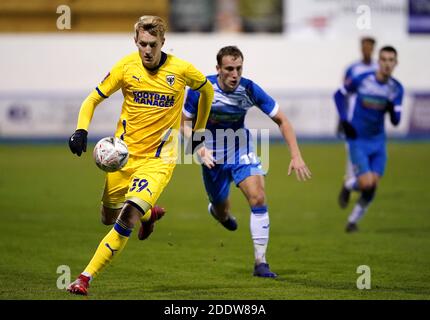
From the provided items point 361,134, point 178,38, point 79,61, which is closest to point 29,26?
point 79,61

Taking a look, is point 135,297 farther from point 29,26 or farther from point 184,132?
point 29,26

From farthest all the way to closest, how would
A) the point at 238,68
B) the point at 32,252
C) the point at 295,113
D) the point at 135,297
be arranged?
the point at 295,113
the point at 32,252
the point at 238,68
the point at 135,297

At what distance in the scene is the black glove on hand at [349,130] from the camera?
13.3 meters

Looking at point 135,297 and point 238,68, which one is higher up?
point 238,68

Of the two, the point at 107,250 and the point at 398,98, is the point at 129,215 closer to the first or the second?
the point at 107,250

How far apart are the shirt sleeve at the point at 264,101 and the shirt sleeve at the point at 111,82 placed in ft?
5.27

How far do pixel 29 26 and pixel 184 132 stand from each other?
23.6 m

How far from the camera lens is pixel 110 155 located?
7.99m

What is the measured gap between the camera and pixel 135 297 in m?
7.94

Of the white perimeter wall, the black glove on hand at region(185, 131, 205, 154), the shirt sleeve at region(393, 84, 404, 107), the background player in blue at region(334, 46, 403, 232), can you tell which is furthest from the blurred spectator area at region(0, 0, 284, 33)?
the black glove on hand at region(185, 131, 205, 154)

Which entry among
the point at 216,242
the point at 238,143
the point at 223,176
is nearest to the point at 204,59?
the point at 216,242

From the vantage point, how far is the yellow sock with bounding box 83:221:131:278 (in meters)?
7.96

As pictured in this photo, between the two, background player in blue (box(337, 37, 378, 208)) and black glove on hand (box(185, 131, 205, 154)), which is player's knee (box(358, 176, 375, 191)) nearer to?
background player in blue (box(337, 37, 378, 208))

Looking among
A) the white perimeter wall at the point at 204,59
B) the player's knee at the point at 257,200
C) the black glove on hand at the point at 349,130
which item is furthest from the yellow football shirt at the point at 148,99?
the white perimeter wall at the point at 204,59
